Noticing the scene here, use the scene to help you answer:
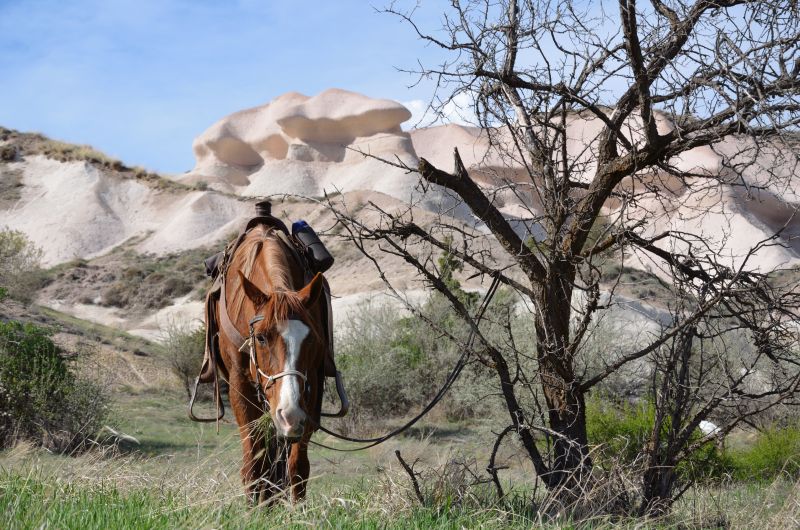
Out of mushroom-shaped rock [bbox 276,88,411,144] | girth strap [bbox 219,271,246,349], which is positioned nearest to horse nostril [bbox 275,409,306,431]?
girth strap [bbox 219,271,246,349]

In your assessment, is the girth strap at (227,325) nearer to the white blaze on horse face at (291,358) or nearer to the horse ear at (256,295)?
the horse ear at (256,295)

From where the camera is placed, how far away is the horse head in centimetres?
519

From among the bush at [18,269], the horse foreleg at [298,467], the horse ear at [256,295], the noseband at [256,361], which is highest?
the bush at [18,269]

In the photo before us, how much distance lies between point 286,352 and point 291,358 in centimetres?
5

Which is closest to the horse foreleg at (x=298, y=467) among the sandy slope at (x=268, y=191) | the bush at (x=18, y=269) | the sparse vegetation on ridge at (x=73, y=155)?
the sandy slope at (x=268, y=191)

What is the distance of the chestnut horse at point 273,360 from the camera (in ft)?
17.6

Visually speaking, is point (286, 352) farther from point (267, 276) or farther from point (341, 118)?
point (341, 118)

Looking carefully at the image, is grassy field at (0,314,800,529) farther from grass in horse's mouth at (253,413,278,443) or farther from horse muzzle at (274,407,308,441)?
horse muzzle at (274,407,308,441)

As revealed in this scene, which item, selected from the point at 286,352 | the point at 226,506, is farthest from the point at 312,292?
the point at 226,506

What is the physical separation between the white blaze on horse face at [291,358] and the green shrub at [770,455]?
7.94 meters

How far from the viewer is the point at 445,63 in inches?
258

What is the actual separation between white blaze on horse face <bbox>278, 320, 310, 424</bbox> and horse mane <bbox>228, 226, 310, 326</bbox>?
0.28 ft

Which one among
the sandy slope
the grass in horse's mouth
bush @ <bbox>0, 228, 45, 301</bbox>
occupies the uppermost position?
the sandy slope

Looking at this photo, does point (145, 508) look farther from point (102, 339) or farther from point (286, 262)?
point (102, 339)
